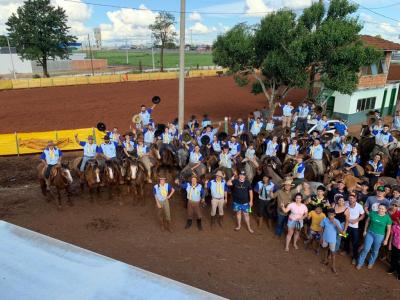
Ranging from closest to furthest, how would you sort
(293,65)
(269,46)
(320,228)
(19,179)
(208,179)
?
(320,228), (208,179), (19,179), (293,65), (269,46)

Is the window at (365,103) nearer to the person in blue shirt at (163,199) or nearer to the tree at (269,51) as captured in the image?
the tree at (269,51)

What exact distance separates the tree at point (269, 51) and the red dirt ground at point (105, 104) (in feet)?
24.4

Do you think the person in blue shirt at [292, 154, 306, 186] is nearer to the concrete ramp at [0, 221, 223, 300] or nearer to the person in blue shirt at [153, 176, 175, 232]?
the person in blue shirt at [153, 176, 175, 232]

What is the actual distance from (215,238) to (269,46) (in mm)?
10293

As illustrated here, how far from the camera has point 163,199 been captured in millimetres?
8406

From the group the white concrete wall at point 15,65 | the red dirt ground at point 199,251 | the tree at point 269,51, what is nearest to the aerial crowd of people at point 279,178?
the red dirt ground at point 199,251

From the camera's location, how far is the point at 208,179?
31.2 ft

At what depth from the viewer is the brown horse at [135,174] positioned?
9.65m

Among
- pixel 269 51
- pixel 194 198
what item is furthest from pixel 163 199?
pixel 269 51

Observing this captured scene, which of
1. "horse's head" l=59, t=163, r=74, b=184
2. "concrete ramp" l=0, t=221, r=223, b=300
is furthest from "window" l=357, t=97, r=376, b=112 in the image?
"concrete ramp" l=0, t=221, r=223, b=300

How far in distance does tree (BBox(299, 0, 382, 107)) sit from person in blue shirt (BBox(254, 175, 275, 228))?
7.72 meters

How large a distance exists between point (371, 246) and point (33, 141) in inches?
540

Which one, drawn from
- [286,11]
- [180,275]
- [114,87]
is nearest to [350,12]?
[286,11]

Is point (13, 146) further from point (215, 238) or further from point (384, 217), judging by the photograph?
point (384, 217)
